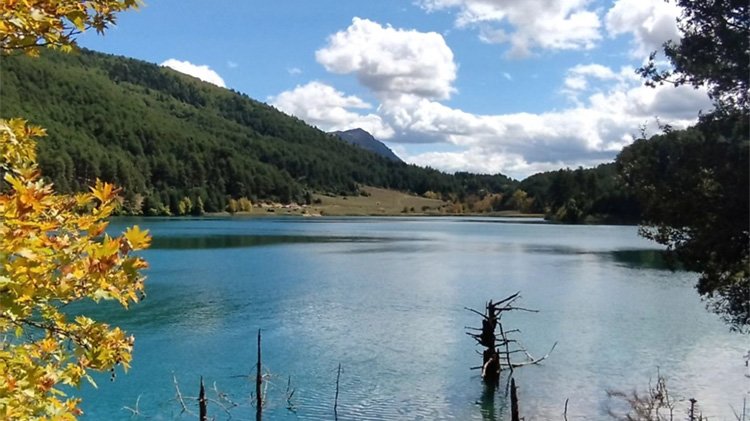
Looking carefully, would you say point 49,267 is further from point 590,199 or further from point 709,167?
point 590,199

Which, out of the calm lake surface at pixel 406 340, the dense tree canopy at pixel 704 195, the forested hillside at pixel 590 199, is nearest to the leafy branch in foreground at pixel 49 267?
the dense tree canopy at pixel 704 195

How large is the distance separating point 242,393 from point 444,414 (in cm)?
695

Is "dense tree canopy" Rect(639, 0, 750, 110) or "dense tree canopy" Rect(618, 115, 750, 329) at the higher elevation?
"dense tree canopy" Rect(639, 0, 750, 110)

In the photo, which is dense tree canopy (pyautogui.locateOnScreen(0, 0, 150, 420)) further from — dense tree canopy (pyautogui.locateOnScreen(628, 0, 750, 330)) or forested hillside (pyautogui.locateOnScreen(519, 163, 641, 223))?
forested hillside (pyautogui.locateOnScreen(519, 163, 641, 223))

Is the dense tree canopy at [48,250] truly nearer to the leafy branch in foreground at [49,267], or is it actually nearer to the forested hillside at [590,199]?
the leafy branch in foreground at [49,267]

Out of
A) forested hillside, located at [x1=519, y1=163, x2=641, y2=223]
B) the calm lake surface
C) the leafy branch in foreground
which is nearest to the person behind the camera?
the leafy branch in foreground

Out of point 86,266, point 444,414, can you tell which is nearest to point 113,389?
point 444,414

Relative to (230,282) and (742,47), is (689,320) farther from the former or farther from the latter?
(230,282)

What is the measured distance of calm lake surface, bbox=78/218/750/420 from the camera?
21.7 metres

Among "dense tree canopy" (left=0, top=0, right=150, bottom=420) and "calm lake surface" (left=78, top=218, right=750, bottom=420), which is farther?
"calm lake surface" (left=78, top=218, right=750, bottom=420)

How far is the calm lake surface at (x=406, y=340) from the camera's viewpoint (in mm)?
21672

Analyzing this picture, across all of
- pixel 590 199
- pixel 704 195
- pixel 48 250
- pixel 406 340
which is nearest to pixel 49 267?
pixel 48 250

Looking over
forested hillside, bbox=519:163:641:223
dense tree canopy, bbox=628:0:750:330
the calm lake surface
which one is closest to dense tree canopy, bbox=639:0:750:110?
dense tree canopy, bbox=628:0:750:330

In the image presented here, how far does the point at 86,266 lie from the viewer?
142 inches
